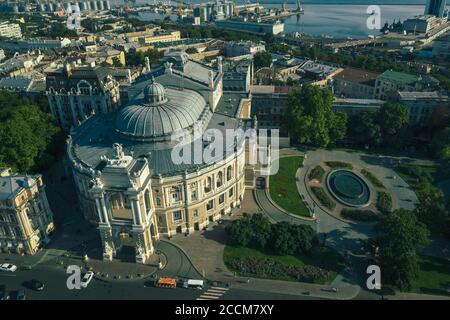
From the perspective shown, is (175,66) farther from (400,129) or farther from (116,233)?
(400,129)

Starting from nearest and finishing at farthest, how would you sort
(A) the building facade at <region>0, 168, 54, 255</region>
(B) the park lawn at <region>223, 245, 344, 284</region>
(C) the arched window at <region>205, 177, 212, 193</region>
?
(B) the park lawn at <region>223, 245, 344, 284</region> < (A) the building facade at <region>0, 168, 54, 255</region> < (C) the arched window at <region>205, 177, 212, 193</region>

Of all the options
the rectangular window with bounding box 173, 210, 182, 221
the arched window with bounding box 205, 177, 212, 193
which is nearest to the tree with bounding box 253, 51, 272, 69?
the arched window with bounding box 205, 177, 212, 193

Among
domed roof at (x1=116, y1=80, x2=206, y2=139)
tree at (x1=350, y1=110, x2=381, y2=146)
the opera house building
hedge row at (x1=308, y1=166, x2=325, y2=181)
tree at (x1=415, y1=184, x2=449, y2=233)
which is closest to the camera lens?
the opera house building

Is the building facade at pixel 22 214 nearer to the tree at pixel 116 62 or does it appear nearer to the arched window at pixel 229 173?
the arched window at pixel 229 173

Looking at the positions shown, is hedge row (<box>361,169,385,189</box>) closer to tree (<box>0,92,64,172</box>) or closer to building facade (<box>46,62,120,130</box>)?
building facade (<box>46,62,120,130</box>)

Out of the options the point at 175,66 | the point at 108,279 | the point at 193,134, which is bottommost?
the point at 108,279

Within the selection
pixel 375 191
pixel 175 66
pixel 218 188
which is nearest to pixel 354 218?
pixel 375 191

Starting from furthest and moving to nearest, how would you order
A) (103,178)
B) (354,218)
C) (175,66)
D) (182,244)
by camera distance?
(175,66) → (354,218) → (182,244) → (103,178)

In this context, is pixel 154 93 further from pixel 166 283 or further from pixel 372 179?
pixel 372 179

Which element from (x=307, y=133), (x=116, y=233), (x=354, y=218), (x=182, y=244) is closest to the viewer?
(x=116, y=233)
